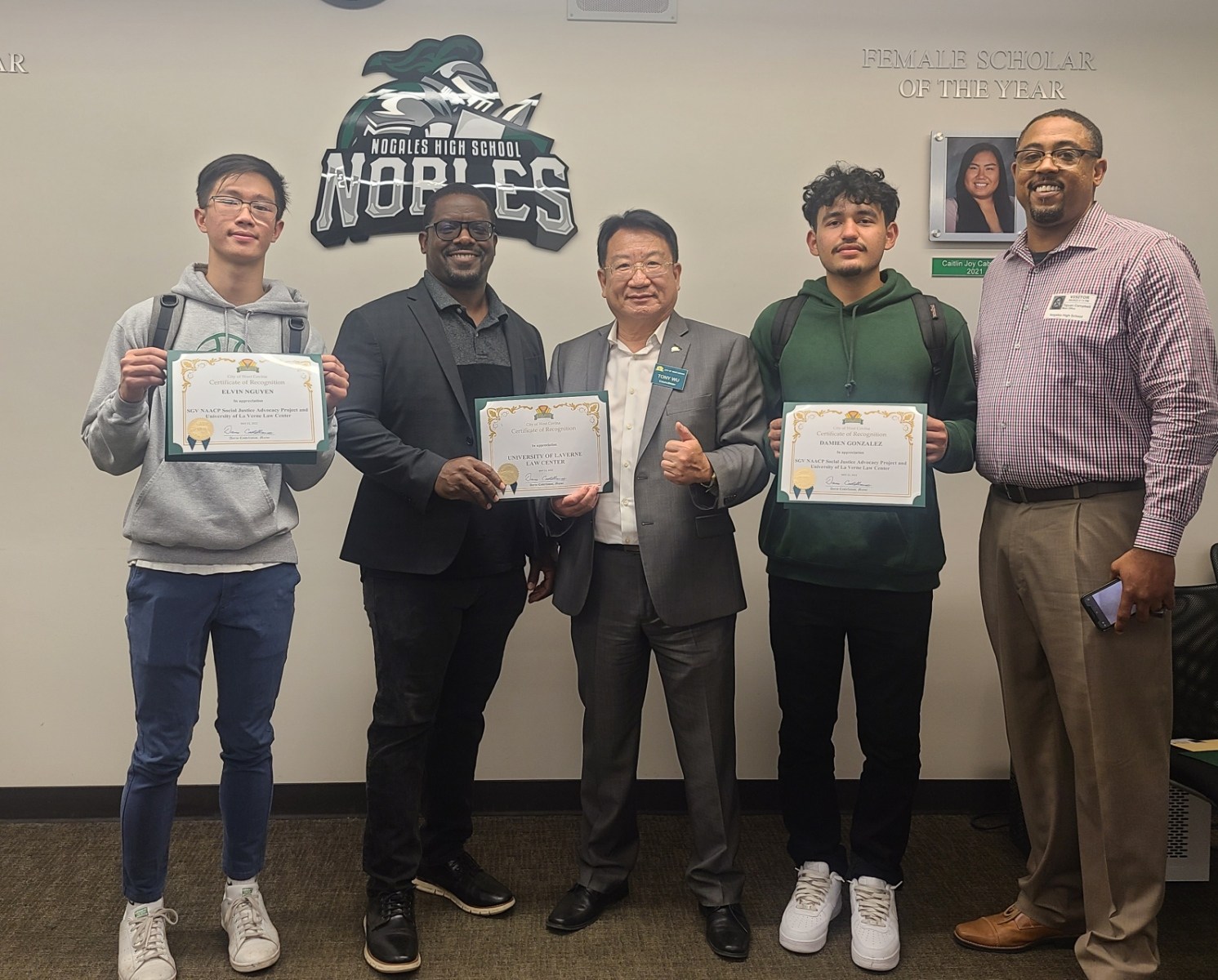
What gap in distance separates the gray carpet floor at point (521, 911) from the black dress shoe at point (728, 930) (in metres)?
0.03

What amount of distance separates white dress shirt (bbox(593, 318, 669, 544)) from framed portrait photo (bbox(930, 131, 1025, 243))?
1.40 metres

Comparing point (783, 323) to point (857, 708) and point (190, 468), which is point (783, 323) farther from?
point (190, 468)

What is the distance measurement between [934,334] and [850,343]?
0.22m

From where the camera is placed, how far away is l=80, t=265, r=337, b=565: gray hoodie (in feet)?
7.11

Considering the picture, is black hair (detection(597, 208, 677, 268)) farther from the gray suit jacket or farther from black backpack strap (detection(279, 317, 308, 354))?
black backpack strap (detection(279, 317, 308, 354))

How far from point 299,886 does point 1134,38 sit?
3977 mm

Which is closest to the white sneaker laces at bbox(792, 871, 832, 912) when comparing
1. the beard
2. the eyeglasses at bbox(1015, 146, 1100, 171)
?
the beard

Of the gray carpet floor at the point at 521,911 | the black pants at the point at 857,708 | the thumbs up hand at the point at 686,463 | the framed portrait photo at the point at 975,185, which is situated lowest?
the gray carpet floor at the point at 521,911

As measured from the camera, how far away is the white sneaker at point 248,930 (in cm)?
233

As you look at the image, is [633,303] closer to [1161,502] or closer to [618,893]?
[1161,502]

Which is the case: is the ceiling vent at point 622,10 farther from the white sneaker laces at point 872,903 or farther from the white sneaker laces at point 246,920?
the white sneaker laces at point 246,920

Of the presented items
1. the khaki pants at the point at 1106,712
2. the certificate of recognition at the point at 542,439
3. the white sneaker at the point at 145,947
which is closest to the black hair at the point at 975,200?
the khaki pants at the point at 1106,712

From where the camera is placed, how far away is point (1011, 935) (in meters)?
2.45

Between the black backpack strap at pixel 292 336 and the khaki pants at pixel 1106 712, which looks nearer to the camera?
the khaki pants at pixel 1106 712
